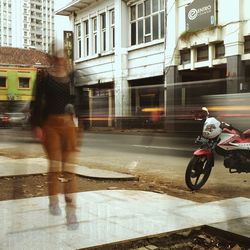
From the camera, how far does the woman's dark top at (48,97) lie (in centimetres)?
461

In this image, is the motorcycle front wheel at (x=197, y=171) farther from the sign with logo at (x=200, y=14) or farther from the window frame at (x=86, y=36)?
the window frame at (x=86, y=36)

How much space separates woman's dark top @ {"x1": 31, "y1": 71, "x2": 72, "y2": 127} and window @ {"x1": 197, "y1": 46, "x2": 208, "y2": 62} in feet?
49.3

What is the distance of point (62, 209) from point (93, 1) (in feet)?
78.3

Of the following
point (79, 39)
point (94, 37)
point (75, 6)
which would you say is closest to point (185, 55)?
point (94, 37)

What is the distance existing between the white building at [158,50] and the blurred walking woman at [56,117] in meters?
5.48

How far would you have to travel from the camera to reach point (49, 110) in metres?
4.62

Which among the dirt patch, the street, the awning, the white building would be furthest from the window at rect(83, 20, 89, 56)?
the dirt patch

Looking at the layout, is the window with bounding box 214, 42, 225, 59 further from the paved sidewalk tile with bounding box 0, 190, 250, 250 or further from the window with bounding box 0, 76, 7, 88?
the window with bounding box 0, 76, 7, 88

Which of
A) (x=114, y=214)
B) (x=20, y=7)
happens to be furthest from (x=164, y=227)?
(x=20, y=7)

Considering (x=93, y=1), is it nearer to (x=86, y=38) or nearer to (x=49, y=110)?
(x=86, y=38)

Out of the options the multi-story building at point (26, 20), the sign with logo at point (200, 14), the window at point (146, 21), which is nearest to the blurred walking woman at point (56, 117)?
the multi-story building at point (26, 20)

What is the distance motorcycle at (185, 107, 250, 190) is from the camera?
23.2 ft

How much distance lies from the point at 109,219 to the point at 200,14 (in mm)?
13792

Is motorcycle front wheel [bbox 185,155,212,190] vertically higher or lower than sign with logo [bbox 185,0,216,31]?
lower
